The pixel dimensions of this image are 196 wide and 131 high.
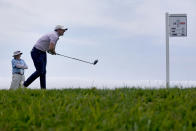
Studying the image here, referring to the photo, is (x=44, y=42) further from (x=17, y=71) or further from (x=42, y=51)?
(x=17, y=71)

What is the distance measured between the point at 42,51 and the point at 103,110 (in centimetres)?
575

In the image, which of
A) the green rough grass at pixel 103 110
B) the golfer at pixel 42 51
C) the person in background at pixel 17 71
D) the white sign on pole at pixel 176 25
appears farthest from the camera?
the person in background at pixel 17 71

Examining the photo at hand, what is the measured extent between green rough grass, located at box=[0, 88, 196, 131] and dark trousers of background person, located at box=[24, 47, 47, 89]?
331cm

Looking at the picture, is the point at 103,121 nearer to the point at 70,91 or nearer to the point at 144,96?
the point at 144,96

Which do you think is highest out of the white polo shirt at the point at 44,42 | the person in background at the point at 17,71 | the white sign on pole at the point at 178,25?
the white sign on pole at the point at 178,25

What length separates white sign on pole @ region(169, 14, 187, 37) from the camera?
40.4ft

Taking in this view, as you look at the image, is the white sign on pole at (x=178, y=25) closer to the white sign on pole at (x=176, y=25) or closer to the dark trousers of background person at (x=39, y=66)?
the white sign on pole at (x=176, y=25)

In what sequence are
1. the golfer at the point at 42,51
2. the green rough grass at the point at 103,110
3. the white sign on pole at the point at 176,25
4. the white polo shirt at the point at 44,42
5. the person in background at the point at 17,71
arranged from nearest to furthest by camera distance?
the green rough grass at the point at 103,110 → the golfer at the point at 42,51 → the white polo shirt at the point at 44,42 → the white sign on pole at the point at 176,25 → the person in background at the point at 17,71

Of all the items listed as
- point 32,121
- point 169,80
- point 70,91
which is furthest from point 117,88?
point 169,80

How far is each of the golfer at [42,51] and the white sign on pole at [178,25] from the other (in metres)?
3.84

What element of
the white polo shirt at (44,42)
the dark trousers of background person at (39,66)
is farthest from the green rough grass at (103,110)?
the white polo shirt at (44,42)

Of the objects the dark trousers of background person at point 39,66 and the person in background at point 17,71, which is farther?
the person in background at point 17,71

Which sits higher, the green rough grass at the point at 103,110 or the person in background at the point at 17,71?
the person in background at the point at 17,71

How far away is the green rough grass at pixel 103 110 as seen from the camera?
14.9ft
